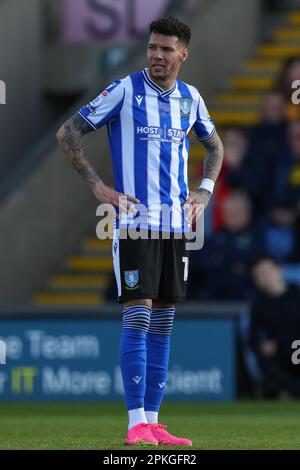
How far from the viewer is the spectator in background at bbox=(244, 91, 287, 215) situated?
14.4 m

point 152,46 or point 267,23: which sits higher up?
point 267,23

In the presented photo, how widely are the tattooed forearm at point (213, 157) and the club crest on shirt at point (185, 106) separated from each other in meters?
0.30

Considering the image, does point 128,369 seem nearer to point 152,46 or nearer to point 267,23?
point 152,46

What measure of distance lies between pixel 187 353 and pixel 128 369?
18.1 feet

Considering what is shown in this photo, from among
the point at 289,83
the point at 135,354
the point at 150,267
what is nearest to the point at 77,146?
the point at 150,267

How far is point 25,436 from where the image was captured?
8133 mm

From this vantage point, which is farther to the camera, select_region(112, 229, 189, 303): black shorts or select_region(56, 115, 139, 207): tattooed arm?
select_region(56, 115, 139, 207): tattooed arm

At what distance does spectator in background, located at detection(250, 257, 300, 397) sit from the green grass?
40 centimetres

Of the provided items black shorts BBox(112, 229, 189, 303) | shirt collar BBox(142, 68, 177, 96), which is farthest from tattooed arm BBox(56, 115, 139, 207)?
shirt collar BBox(142, 68, 177, 96)

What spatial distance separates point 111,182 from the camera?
1616cm

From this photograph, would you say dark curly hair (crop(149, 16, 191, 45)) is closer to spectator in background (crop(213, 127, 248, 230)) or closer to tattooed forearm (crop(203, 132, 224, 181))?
tattooed forearm (crop(203, 132, 224, 181))

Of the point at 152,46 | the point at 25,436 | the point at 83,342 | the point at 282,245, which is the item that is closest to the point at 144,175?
the point at 152,46

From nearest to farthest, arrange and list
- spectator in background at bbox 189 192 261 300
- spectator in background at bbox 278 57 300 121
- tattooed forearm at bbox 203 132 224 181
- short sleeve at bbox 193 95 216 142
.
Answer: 1. short sleeve at bbox 193 95 216 142
2. tattooed forearm at bbox 203 132 224 181
3. spectator in background at bbox 189 192 261 300
4. spectator in background at bbox 278 57 300 121

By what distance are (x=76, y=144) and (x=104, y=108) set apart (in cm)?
24
